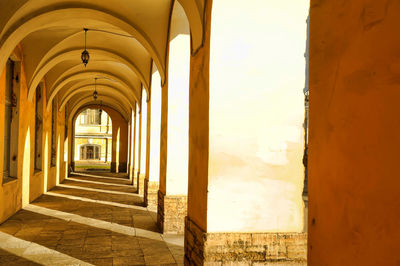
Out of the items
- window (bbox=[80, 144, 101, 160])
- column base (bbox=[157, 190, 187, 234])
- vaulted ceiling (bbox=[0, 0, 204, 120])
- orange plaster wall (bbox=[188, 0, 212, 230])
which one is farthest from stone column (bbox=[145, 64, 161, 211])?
window (bbox=[80, 144, 101, 160])

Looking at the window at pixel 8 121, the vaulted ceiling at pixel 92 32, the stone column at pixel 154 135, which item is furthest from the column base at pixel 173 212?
the window at pixel 8 121

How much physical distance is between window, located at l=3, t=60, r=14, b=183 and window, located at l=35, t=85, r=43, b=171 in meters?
3.23

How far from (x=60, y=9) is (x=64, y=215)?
15.8 feet

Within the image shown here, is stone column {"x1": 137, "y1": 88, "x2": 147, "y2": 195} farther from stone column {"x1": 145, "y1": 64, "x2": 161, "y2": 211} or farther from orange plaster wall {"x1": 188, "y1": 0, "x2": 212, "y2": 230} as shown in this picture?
orange plaster wall {"x1": 188, "y1": 0, "x2": 212, "y2": 230}

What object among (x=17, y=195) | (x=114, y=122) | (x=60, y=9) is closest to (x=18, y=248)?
(x=17, y=195)

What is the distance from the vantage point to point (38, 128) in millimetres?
12570

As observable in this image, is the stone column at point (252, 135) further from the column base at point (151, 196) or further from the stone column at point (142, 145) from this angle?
the stone column at point (142, 145)

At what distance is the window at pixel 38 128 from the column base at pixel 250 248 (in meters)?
9.92

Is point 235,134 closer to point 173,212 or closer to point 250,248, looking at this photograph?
point 250,248

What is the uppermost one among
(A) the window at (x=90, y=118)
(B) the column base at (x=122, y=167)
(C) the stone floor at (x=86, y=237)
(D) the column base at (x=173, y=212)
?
(A) the window at (x=90, y=118)

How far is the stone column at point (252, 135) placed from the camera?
12.9ft

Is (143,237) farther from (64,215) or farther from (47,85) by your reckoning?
(47,85)

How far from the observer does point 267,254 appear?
3.94 metres

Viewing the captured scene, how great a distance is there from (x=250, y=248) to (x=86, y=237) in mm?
4008
